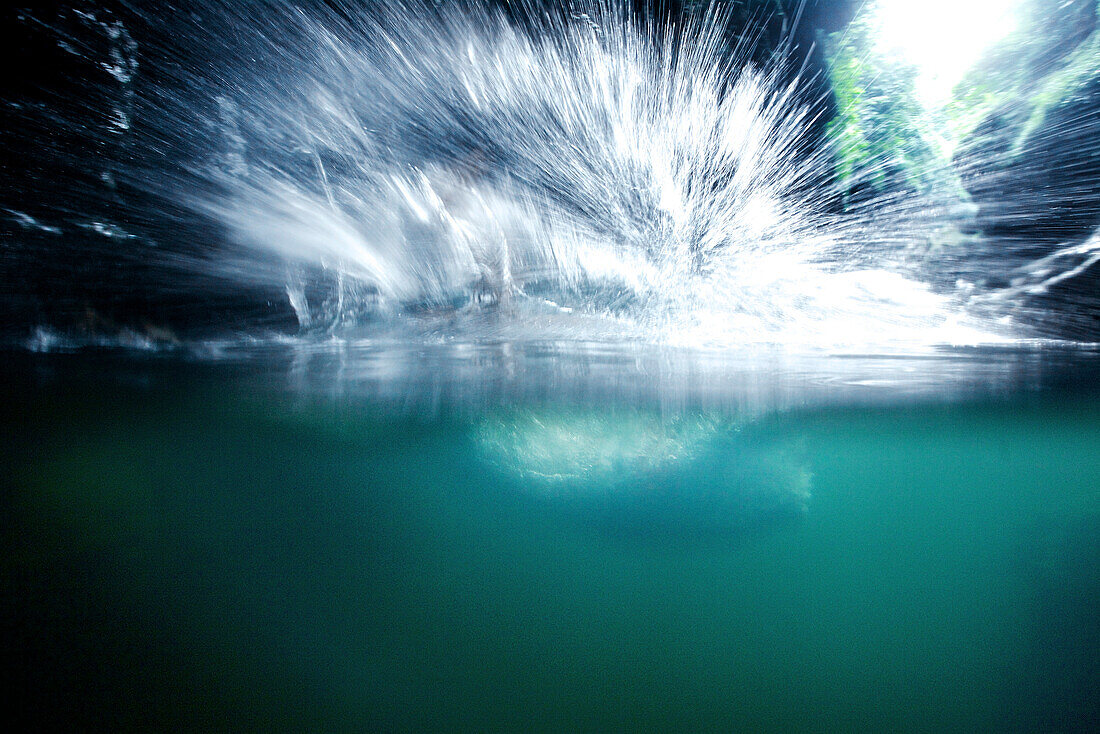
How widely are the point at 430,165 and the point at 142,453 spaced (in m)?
3.30

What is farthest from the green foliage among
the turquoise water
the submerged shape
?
the submerged shape

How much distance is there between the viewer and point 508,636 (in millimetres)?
1491

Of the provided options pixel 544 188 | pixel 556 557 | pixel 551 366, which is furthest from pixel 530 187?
pixel 556 557

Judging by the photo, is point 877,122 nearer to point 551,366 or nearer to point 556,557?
point 551,366

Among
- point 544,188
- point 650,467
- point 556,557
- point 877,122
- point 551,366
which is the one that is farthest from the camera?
point 544,188

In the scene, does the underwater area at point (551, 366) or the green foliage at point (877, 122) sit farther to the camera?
the green foliage at point (877, 122)

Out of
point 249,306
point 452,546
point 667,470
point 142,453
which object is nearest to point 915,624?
point 667,470

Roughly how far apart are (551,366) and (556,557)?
8.24 ft

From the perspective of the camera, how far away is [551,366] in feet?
→ 14.2

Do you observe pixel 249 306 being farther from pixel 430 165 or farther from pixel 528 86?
pixel 528 86

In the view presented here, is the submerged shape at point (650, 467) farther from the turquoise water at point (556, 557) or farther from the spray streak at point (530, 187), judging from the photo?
the spray streak at point (530, 187)

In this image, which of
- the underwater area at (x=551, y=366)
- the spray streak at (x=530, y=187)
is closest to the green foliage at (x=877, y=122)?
the underwater area at (x=551, y=366)

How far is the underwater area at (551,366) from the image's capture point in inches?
55.3

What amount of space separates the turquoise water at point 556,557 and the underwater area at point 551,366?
15 millimetres
